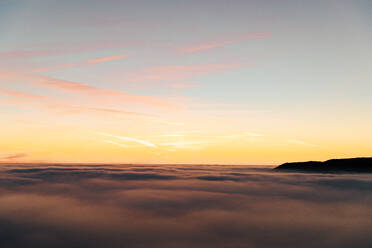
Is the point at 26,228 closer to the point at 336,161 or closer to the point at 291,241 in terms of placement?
the point at 291,241

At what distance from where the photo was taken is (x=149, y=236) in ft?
26.9

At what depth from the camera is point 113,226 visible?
938 centimetres

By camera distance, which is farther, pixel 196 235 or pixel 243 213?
pixel 243 213

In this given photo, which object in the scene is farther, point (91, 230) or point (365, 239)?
point (91, 230)

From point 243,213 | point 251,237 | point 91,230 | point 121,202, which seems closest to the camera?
point 251,237

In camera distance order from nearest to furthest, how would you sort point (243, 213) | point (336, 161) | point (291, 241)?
1. point (291, 241)
2. point (243, 213)
3. point (336, 161)

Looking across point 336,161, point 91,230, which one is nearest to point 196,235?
point 91,230

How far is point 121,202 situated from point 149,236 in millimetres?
6808

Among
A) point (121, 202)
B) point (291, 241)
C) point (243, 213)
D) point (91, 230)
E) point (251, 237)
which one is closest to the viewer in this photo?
point (291, 241)

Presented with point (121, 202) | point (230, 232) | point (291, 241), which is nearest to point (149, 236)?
point (230, 232)

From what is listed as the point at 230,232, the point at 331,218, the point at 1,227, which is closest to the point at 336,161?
the point at 331,218

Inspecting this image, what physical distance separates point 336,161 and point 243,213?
7686cm

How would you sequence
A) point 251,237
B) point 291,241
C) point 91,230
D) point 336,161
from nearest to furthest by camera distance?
point 291,241 < point 251,237 < point 91,230 < point 336,161

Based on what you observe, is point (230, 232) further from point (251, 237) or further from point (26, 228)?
point (26, 228)
